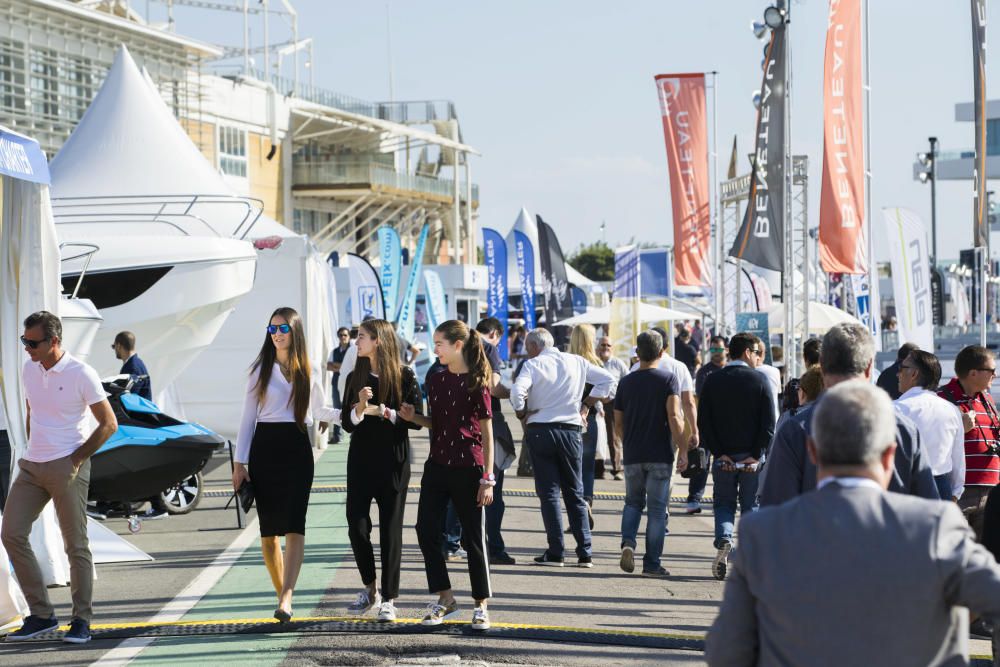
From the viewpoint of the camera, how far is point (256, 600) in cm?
865

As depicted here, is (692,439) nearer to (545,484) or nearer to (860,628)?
(545,484)

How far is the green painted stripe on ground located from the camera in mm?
6977

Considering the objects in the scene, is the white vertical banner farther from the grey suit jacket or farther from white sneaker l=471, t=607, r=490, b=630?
the grey suit jacket

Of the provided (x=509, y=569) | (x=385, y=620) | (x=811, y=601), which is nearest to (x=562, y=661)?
(x=385, y=620)

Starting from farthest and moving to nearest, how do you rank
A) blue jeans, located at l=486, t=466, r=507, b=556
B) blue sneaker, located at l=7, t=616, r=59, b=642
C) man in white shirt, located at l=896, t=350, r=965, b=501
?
1. blue jeans, located at l=486, t=466, r=507, b=556
2. blue sneaker, located at l=7, t=616, r=59, b=642
3. man in white shirt, located at l=896, t=350, r=965, b=501

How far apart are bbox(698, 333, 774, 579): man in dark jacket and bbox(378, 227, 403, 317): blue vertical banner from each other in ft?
56.2

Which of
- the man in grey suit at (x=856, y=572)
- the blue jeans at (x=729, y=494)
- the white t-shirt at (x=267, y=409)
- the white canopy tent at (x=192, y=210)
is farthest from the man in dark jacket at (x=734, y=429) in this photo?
the white canopy tent at (x=192, y=210)

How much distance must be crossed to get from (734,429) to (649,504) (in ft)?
2.82

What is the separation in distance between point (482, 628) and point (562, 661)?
2.40 ft

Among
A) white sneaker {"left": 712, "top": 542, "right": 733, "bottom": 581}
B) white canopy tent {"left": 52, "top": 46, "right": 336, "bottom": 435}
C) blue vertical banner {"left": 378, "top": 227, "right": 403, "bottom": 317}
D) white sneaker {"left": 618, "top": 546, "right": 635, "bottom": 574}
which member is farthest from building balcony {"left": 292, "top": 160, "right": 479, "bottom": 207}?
white sneaker {"left": 712, "top": 542, "right": 733, "bottom": 581}

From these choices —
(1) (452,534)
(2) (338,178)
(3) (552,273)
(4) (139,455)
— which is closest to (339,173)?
(2) (338,178)

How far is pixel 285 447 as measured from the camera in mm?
7645

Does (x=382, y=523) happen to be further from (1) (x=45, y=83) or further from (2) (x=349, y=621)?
(1) (x=45, y=83)

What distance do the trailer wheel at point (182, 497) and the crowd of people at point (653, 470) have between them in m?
1.56
